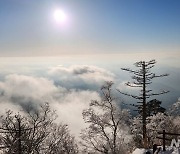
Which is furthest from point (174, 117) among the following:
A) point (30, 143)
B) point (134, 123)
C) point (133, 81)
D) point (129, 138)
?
point (30, 143)

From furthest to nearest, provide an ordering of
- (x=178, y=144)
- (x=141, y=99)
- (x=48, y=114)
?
(x=48, y=114) → (x=141, y=99) → (x=178, y=144)

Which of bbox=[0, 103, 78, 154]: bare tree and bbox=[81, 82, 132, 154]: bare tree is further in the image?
bbox=[81, 82, 132, 154]: bare tree

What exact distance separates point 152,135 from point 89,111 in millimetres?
12991

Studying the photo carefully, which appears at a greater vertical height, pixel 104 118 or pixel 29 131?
pixel 104 118

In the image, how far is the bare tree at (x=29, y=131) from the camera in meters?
26.8

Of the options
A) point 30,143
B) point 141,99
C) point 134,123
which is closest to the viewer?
point 30,143

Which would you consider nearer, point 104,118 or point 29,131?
point 29,131

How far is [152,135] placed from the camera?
41.1 m

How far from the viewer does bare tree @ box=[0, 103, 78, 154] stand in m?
26.8

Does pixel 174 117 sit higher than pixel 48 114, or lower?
lower

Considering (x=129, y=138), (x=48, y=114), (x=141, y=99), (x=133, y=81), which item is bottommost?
(x=129, y=138)

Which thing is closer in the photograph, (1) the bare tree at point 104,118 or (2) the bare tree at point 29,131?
(2) the bare tree at point 29,131

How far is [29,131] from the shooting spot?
3116cm

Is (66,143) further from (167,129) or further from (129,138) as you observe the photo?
(167,129)
